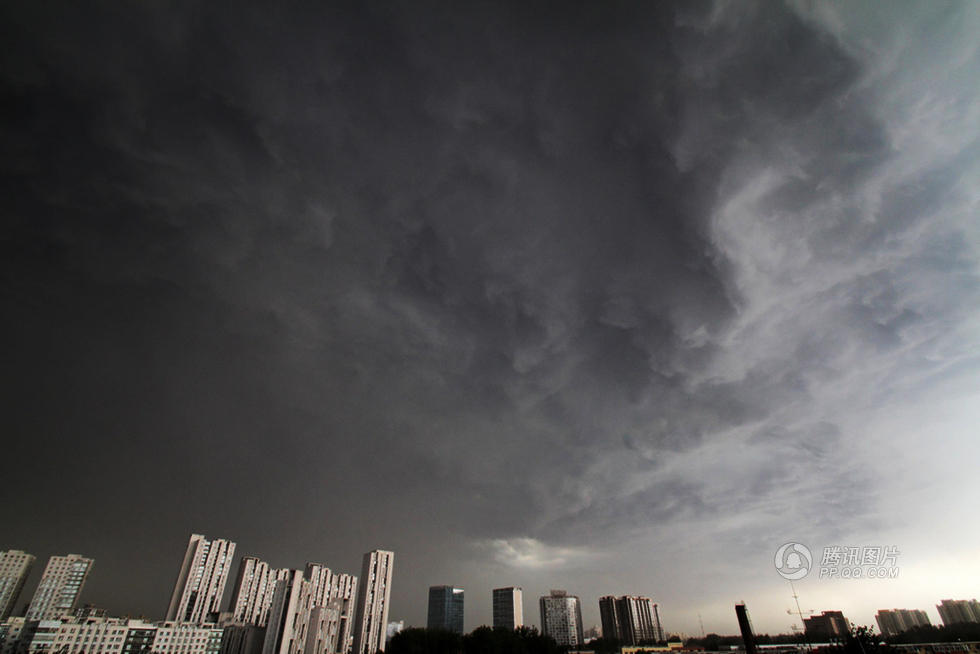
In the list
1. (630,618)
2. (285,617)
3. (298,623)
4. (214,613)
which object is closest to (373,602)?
(298,623)

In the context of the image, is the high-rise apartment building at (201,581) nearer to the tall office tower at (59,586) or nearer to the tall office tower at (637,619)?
the tall office tower at (59,586)

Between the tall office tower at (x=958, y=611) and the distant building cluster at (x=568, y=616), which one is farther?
the distant building cluster at (x=568, y=616)

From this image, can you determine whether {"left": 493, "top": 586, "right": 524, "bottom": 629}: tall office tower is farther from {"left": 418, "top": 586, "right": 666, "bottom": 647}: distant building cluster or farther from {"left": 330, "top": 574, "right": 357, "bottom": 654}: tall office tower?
{"left": 330, "top": 574, "right": 357, "bottom": 654}: tall office tower

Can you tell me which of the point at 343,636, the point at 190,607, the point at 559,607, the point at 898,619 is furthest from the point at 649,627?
the point at 190,607

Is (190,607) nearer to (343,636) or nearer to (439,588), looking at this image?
(343,636)

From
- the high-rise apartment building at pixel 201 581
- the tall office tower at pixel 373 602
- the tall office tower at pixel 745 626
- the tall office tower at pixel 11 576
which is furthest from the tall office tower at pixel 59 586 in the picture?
the tall office tower at pixel 745 626

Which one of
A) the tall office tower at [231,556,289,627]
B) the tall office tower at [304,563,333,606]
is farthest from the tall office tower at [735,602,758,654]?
the tall office tower at [231,556,289,627]
